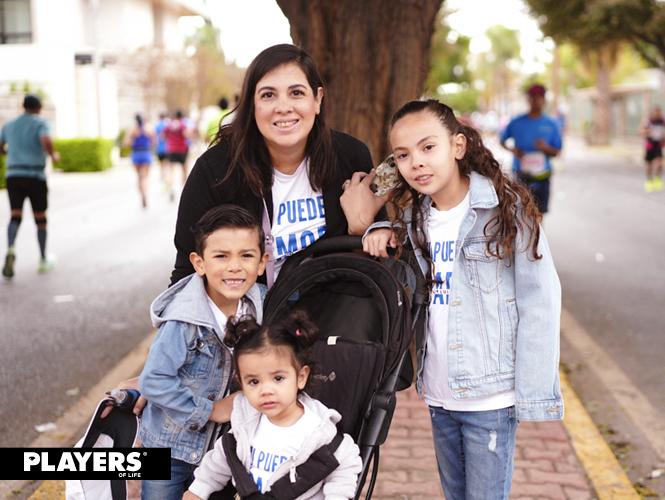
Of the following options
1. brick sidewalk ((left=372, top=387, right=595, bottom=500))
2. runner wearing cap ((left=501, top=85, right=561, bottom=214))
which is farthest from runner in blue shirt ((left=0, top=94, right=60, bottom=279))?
brick sidewalk ((left=372, top=387, right=595, bottom=500))

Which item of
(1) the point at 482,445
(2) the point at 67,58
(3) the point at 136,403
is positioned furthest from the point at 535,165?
(2) the point at 67,58

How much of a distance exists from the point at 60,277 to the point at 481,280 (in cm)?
747

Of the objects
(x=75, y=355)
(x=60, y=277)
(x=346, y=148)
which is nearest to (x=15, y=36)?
(x=60, y=277)

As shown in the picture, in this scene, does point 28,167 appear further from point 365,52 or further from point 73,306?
point 365,52

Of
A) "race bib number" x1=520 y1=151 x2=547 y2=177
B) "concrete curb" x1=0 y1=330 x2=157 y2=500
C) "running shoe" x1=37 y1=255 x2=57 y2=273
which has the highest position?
"race bib number" x1=520 y1=151 x2=547 y2=177

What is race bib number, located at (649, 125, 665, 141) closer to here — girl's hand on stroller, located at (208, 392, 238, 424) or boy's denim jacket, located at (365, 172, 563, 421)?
boy's denim jacket, located at (365, 172, 563, 421)

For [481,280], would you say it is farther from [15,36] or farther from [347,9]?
[15,36]

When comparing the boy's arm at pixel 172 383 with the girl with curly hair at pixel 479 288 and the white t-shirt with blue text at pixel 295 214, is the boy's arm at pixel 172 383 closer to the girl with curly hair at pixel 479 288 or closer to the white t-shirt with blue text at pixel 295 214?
the white t-shirt with blue text at pixel 295 214

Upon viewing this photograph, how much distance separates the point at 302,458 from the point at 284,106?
4.25 ft

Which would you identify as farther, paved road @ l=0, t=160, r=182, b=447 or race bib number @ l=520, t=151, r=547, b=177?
race bib number @ l=520, t=151, r=547, b=177

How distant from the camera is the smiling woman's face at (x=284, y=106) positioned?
2545 millimetres

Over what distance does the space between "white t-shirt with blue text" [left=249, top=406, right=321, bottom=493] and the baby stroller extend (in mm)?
176

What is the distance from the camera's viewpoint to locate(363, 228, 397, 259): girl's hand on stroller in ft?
7.87

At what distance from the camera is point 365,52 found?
15.1 ft
